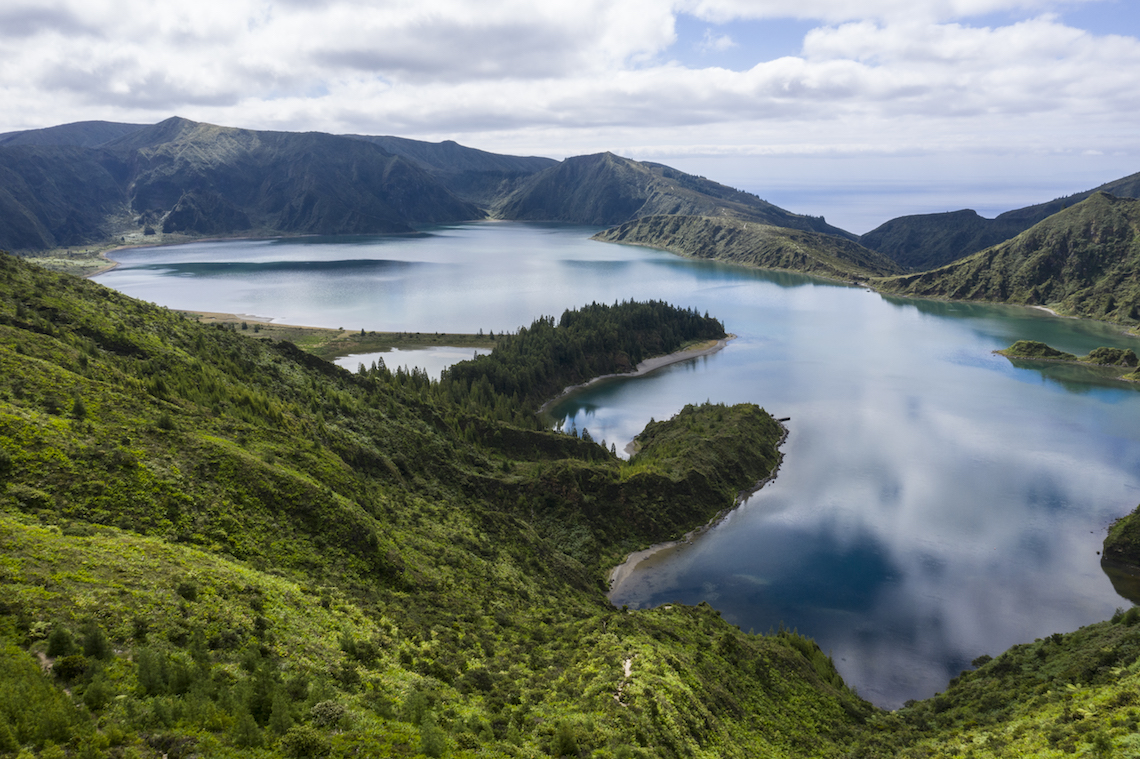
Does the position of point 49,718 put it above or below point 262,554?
above

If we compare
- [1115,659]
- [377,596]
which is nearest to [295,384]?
[377,596]

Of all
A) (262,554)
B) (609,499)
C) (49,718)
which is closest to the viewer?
(49,718)

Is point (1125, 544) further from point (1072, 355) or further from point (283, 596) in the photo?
point (1072, 355)

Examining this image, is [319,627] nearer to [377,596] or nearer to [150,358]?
[377,596]

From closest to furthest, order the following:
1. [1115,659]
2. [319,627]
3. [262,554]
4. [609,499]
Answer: [319,627], [262,554], [1115,659], [609,499]

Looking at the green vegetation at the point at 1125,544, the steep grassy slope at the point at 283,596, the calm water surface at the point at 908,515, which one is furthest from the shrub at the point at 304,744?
the green vegetation at the point at 1125,544

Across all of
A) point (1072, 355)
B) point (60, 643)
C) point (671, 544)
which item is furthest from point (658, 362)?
point (60, 643)
